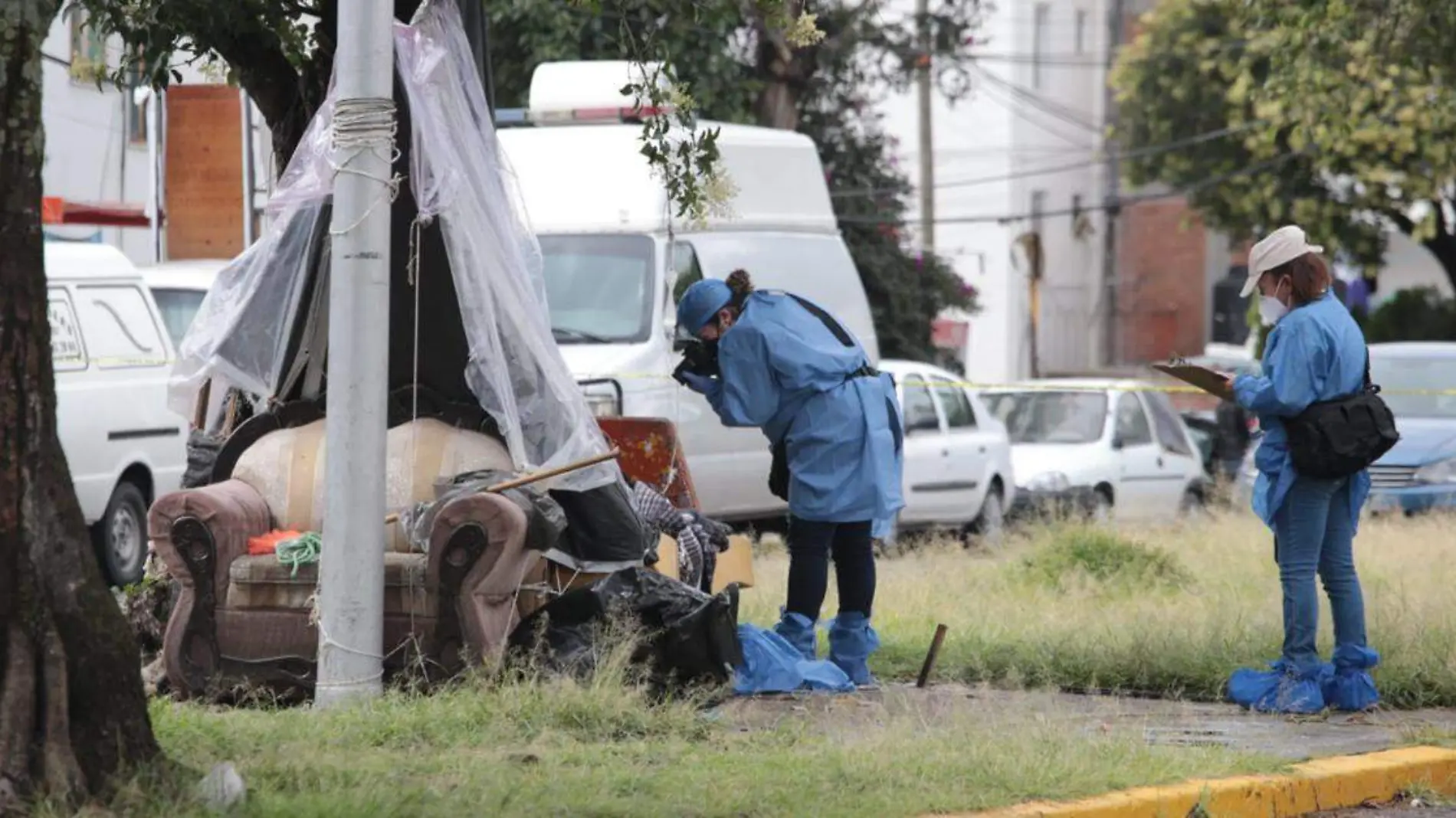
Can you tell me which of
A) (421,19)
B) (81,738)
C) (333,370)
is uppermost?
(421,19)

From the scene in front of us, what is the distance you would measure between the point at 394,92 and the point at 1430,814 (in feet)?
14.1

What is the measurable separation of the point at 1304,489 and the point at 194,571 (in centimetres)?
394

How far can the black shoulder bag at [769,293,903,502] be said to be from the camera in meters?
9.23

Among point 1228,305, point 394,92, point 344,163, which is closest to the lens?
point 344,163

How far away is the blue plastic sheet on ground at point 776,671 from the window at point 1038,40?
136 feet

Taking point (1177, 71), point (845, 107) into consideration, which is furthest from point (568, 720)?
point (1177, 71)

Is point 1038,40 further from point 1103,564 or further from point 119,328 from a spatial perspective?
point 1103,564

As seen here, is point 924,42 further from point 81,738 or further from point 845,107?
point 81,738

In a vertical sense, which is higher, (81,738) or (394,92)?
(394,92)

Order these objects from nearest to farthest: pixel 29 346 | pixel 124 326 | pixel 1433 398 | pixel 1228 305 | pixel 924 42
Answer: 1. pixel 29 346
2. pixel 124 326
3. pixel 1433 398
4. pixel 924 42
5. pixel 1228 305

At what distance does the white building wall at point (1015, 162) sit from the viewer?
157 feet

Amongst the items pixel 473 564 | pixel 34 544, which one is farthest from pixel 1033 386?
pixel 34 544

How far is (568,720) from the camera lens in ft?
23.2

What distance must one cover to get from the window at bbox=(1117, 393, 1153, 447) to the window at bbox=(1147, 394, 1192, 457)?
17cm
